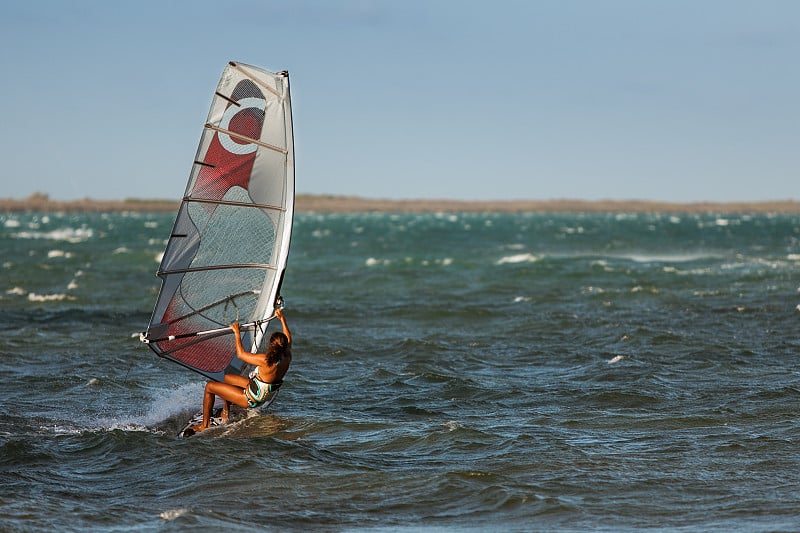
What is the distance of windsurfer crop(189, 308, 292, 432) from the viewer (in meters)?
10.9

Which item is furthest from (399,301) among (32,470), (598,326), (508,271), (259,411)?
(32,470)

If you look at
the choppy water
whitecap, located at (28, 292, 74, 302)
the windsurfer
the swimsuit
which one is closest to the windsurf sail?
the windsurfer

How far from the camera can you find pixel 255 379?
36.5 ft

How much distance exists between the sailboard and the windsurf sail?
0.01 m

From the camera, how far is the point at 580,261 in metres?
43.2

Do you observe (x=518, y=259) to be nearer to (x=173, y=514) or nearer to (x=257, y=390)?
(x=257, y=390)

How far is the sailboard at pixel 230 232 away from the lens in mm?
11008

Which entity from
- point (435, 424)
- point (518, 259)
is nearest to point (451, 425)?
point (435, 424)

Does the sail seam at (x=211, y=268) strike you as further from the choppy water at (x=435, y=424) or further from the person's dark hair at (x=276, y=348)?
the choppy water at (x=435, y=424)

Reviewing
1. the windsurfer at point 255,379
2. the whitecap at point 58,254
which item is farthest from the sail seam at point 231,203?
the whitecap at point 58,254

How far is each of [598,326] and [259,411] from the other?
1032 centimetres

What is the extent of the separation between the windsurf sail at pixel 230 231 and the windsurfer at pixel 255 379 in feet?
1.18

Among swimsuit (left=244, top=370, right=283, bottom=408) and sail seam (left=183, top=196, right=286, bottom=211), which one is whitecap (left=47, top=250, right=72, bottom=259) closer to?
sail seam (left=183, top=196, right=286, bottom=211)

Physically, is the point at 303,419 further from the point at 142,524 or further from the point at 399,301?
the point at 399,301
